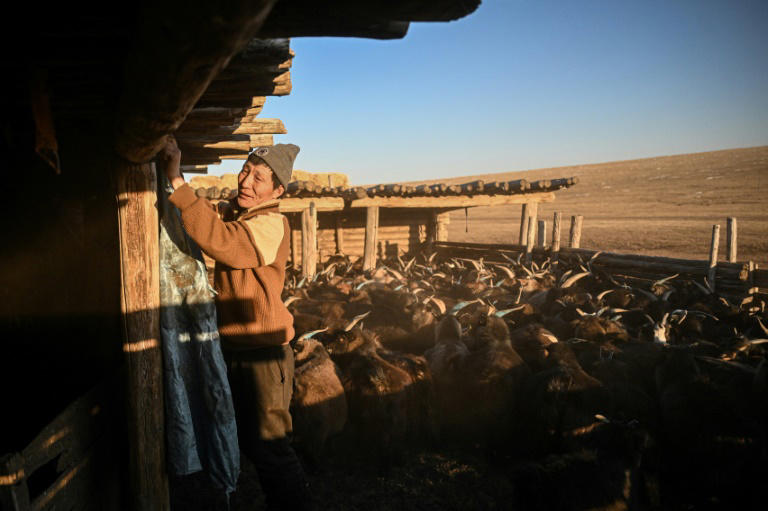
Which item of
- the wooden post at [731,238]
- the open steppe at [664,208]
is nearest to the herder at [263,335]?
the wooden post at [731,238]

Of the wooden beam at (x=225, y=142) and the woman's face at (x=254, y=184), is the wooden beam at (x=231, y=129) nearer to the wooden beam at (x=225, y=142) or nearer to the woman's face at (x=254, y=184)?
the wooden beam at (x=225, y=142)

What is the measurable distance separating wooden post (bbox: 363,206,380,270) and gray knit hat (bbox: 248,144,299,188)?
7.96m

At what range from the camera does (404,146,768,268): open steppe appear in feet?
75.1

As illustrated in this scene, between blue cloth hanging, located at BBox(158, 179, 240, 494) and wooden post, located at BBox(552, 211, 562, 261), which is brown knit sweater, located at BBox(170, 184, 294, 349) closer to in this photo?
blue cloth hanging, located at BBox(158, 179, 240, 494)

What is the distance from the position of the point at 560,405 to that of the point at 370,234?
24.8ft

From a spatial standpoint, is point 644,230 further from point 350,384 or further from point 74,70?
point 74,70

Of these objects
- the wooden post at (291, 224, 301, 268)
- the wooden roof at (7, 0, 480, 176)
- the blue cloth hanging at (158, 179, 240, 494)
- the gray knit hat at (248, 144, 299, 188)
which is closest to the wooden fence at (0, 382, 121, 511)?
the blue cloth hanging at (158, 179, 240, 494)

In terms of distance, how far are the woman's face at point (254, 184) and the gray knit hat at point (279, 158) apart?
0.07 meters

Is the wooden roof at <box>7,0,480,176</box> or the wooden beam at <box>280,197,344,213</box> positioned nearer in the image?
the wooden roof at <box>7,0,480,176</box>

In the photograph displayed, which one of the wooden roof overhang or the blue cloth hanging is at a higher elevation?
the wooden roof overhang

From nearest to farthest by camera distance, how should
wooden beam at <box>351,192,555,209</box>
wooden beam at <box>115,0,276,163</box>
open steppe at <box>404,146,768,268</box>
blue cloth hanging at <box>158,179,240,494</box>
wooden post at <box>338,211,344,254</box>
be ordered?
wooden beam at <box>115,0,276,163</box> → blue cloth hanging at <box>158,179,240,494</box> → wooden beam at <box>351,192,555,209</box> → wooden post at <box>338,211,344,254</box> → open steppe at <box>404,146,768,268</box>

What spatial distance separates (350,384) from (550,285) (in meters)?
7.42

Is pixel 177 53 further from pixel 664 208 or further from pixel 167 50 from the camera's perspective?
pixel 664 208

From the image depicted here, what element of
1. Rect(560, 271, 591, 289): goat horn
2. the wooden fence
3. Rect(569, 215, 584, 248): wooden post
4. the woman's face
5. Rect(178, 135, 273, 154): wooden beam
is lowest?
Rect(560, 271, 591, 289): goat horn
